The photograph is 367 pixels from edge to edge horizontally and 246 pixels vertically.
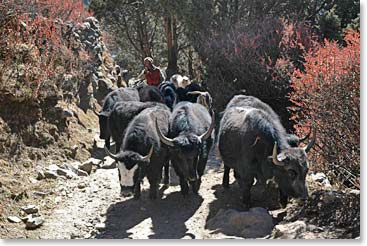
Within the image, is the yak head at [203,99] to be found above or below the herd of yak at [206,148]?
above

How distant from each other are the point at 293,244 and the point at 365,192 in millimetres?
823

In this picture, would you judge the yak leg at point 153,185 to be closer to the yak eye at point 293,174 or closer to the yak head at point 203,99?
the yak eye at point 293,174

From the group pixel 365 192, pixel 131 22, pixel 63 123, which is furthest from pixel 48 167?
pixel 131 22

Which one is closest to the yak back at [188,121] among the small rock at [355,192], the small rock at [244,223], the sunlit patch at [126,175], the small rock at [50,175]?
the sunlit patch at [126,175]

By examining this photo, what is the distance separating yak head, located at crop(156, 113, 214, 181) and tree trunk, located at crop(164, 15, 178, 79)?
20.3ft

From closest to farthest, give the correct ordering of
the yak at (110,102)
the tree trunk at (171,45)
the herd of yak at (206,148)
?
the herd of yak at (206,148) < the yak at (110,102) < the tree trunk at (171,45)

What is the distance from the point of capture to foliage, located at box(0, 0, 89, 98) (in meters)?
6.80

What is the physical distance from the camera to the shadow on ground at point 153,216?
495cm

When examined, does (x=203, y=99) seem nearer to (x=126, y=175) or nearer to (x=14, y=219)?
(x=126, y=175)

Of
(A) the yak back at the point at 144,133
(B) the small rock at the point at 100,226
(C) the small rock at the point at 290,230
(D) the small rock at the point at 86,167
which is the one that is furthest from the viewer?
(D) the small rock at the point at 86,167

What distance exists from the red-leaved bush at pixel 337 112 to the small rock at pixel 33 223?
3.07 m

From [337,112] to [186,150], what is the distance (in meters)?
1.73

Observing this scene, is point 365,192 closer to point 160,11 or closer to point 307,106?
point 307,106

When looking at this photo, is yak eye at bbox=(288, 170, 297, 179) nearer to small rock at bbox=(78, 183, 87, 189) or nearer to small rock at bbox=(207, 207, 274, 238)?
small rock at bbox=(207, 207, 274, 238)
